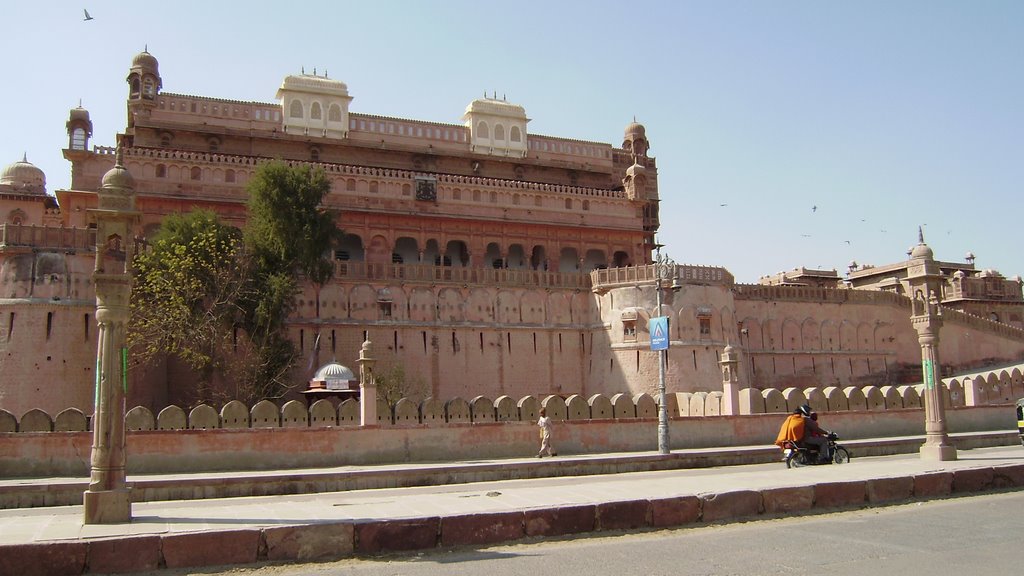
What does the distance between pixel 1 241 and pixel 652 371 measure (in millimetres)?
23473

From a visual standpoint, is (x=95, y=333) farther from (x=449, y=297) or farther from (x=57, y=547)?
(x=57, y=547)

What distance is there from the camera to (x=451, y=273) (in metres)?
36.4

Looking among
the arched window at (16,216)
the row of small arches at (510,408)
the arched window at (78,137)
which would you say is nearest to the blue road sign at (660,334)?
the row of small arches at (510,408)

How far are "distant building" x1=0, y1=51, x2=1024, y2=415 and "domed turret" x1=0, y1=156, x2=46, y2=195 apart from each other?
0.30 ft

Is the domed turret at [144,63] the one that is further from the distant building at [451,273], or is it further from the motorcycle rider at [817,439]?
the motorcycle rider at [817,439]

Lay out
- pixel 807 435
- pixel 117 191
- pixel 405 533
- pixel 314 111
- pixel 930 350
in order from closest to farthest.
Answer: pixel 405 533, pixel 117 191, pixel 807 435, pixel 930 350, pixel 314 111

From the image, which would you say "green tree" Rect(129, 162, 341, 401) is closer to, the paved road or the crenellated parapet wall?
the crenellated parapet wall

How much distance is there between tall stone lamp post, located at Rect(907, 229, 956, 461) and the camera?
17594 millimetres

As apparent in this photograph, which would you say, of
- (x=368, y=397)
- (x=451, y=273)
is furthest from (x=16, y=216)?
(x=368, y=397)

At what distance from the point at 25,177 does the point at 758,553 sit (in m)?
42.1

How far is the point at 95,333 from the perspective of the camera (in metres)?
27.0

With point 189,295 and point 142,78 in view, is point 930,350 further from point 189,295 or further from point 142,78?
point 142,78

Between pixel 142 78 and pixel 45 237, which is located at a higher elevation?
pixel 142 78

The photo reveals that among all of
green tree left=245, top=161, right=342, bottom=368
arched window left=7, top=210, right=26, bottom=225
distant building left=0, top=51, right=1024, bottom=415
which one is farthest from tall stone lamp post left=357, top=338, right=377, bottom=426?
arched window left=7, top=210, right=26, bottom=225
